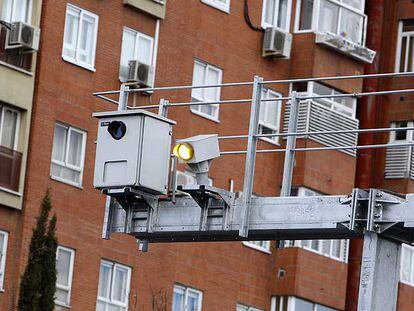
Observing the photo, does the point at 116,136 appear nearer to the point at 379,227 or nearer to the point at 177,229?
the point at 177,229

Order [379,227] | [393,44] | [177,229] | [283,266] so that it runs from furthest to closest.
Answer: [393,44], [283,266], [177,229], [379,227]

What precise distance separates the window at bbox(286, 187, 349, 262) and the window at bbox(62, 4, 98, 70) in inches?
268

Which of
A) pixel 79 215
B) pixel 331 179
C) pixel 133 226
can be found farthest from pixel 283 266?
pixel 133 226

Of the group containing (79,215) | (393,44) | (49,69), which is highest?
(393,44)

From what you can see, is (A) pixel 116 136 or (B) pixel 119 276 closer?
(A) pixel 116 136

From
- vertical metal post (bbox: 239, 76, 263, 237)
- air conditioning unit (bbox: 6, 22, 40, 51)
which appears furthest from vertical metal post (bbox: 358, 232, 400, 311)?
air conditioning unit (bbox: 6, 22, 40, 51)

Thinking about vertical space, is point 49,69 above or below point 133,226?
above

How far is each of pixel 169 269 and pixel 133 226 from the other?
21678mm

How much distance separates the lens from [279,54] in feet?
160

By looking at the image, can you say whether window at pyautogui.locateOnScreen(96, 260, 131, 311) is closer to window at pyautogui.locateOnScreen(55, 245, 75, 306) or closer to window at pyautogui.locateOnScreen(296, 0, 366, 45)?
window at pyautogui.locateOnScreen(55, 245, 75, 306)

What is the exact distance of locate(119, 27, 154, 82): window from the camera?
45.1 m

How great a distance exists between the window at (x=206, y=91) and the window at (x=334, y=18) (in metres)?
3.18

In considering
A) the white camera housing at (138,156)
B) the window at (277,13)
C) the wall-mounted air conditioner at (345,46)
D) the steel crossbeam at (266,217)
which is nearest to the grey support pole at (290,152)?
the steel crossbeam at (266,217)

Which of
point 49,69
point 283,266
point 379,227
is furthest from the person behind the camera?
point 283,266
